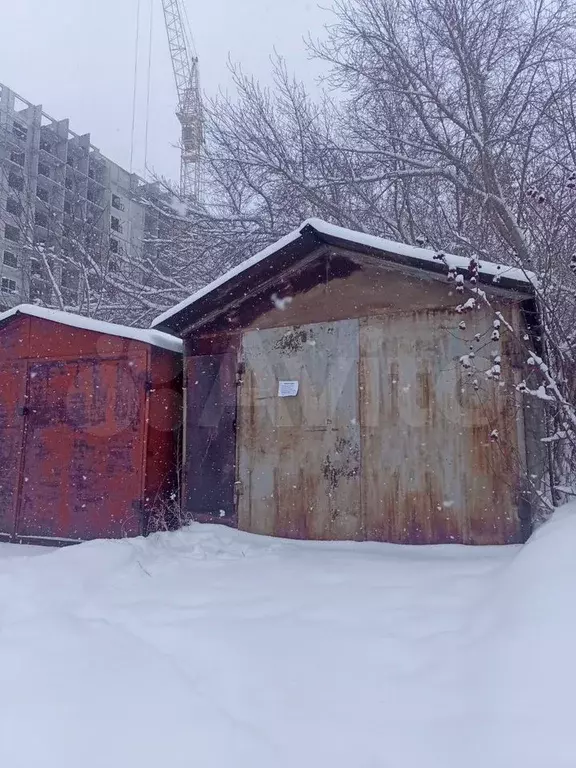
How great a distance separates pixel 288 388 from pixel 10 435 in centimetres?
320

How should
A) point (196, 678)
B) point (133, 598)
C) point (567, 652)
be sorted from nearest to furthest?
1. point (567, 652)
2. point (196, 678)
3. point (133, 598)

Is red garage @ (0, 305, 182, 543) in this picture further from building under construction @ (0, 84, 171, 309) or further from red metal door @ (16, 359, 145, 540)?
building under construction @ (0, 84, 171, 309)

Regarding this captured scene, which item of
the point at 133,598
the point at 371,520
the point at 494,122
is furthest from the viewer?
the point at 494,122

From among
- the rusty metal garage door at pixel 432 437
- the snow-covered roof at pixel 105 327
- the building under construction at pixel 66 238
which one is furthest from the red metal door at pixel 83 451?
the building under construction at pixel 66 238

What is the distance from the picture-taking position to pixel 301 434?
5.29 metres

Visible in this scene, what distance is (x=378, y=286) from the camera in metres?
5.16

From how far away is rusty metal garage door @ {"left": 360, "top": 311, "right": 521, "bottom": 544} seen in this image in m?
4.53

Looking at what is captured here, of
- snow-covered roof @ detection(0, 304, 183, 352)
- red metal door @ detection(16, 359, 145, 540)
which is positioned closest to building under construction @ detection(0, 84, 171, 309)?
snow-covered roof @ detection(0, 304, 183, 352)

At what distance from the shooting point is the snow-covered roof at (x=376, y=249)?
446 centimetres

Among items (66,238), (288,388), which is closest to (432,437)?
(288,388)

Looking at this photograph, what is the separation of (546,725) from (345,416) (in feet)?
11.5

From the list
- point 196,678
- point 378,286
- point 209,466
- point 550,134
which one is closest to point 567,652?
point 196,678

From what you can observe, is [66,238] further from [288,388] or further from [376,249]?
[376,249]

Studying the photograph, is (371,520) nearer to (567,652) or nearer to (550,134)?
(567,652)
